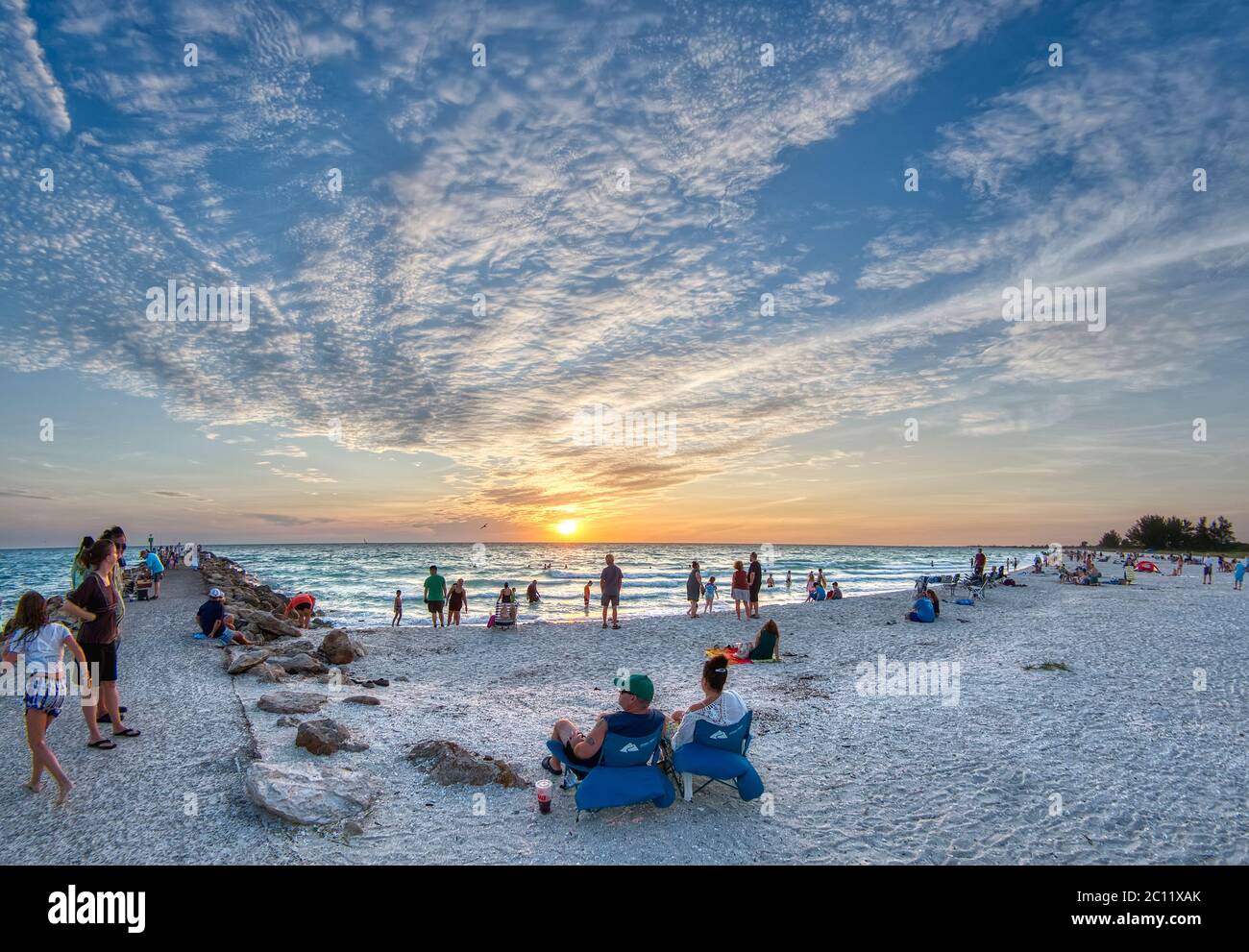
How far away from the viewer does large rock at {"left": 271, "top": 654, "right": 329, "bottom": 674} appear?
11875 mm

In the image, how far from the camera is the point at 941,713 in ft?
31.9

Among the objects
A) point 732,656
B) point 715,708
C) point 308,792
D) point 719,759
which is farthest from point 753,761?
point 732,656

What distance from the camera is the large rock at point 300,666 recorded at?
11.9 meters

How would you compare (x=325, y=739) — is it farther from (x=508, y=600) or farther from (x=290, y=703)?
(x=508, y=600)

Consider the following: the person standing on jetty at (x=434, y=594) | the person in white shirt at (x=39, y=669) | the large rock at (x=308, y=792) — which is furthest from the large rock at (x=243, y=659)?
the person standing on jetty at (x=434, y=594)

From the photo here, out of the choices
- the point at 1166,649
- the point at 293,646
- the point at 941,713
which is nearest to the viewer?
the point at 941,713

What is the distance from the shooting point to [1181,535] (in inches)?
3846

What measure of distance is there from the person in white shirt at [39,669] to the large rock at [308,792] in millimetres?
1917

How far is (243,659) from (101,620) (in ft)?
17.0
